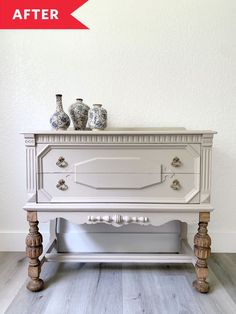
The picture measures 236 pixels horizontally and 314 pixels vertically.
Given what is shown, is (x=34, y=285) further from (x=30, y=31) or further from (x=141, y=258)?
(x=30, y=31)

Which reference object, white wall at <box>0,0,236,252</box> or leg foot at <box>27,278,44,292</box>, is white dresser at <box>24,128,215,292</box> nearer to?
leg foot at <box>27,278,44,292</box>

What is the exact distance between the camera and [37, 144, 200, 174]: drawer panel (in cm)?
127

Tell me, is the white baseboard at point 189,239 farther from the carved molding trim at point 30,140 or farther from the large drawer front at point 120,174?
the carved molding trim at point 30,140

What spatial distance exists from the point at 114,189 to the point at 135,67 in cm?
90

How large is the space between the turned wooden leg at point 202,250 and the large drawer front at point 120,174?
0.45 feet

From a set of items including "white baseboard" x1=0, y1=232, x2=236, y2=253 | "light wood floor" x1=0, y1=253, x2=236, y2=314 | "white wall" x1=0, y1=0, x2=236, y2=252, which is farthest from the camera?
"white baseboard" x1=0, y1=232, x2=236, y2=253

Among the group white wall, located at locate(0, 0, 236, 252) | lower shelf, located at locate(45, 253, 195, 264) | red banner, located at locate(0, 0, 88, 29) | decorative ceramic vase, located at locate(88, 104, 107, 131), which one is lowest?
lower shelf, located at locate(45, 253, 195, 264)

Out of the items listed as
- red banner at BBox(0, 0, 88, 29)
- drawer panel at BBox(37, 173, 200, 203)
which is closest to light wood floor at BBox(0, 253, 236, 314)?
drawer panel at BBox(37, 173, 200, 203)

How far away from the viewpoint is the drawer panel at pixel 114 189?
1275mm

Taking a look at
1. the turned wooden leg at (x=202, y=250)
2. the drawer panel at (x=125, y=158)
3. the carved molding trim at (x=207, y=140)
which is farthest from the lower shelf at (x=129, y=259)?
the carved molding trim at (x=207, y=140)

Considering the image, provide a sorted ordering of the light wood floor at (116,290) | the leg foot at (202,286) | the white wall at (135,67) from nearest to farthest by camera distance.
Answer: the light wood floor at (116,290)
the leg foot at (202,286)
the white wall at (135,67)

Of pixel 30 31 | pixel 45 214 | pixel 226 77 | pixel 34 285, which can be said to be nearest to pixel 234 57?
pixel 226 77

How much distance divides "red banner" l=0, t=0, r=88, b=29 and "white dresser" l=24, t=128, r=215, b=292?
91 centimetres

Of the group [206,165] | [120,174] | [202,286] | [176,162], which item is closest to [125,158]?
[120,174]
